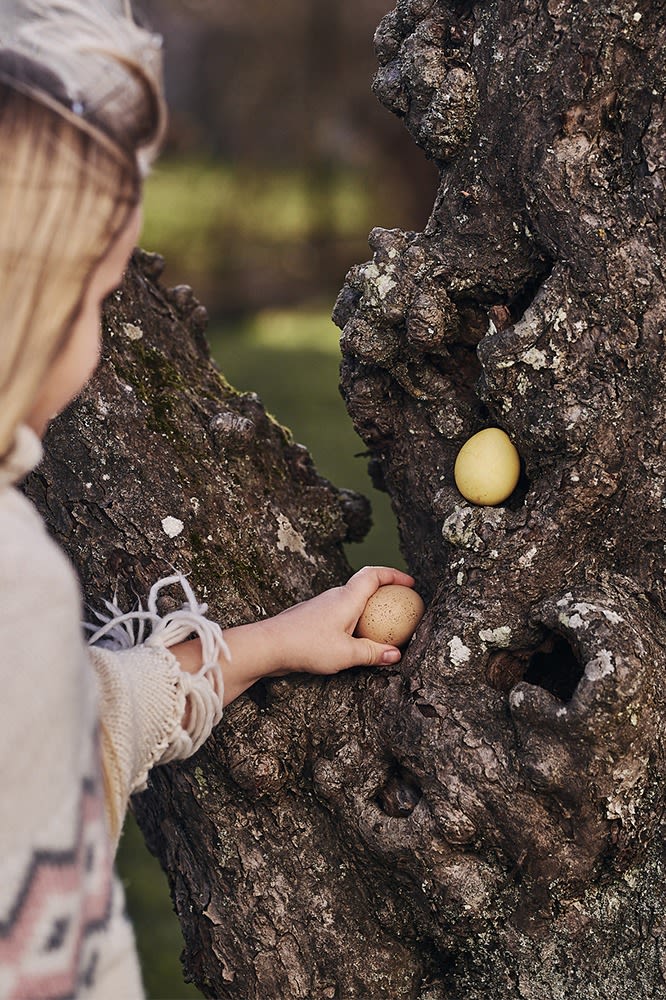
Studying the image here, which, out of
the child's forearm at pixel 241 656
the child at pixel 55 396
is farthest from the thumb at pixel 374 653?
the child at pixel 55 396

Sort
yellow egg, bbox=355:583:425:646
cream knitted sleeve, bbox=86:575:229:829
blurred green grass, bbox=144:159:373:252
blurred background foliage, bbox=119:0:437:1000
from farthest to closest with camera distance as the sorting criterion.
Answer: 1. blurred green grass, bbox=144:159:373:252
2. blurred background foliage, bbox=119:0:437:1000
3. yellow egg, bbox=355:583:425:646
4. cream knitted sleeve, bbox=86:575:229:829

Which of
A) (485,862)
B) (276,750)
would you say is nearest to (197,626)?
(276,750)

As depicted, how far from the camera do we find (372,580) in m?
2.07

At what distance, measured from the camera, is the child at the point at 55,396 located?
1327mm

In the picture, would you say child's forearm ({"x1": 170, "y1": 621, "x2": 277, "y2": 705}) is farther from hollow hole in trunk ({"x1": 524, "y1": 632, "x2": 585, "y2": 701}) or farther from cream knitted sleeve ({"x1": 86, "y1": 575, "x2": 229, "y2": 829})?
hollow hole in trunk ({"x1": 524, "y1": 632, "x2": 585, "y2": 701})

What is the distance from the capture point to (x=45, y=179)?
1.33 metres

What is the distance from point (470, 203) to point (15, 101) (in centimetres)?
88

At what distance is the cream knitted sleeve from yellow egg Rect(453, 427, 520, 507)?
20.2 inches

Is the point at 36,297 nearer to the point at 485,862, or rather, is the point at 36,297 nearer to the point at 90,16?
the point at 90,16

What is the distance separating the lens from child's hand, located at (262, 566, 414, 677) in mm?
1948

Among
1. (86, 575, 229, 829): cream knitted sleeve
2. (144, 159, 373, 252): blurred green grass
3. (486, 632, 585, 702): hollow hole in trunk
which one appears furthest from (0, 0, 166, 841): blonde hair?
(144, 159, 373, 252): blurred green grass

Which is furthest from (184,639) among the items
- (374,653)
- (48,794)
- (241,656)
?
(48,794)

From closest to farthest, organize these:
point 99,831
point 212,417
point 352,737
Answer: point 99,831 < point 352,737 < point 212,417

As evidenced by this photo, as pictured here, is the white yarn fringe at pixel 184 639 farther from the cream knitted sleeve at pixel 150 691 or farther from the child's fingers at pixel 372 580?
the child's fingers at pixel 372 580
